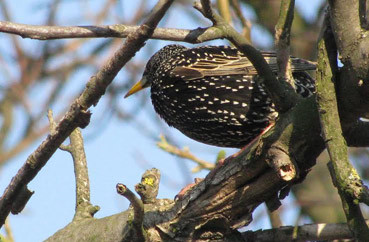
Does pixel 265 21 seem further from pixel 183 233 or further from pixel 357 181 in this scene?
pixel 357 181

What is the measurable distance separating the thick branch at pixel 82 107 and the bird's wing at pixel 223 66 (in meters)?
1.61

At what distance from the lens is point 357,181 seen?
2.18 metres

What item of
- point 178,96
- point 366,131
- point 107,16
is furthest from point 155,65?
point 366,131

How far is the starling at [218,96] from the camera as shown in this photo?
13.7 feet

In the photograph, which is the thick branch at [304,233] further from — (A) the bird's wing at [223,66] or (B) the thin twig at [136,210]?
(A) the bird's wing at [223,66]

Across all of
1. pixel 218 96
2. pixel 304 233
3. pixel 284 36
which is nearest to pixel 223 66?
pixel 218 96

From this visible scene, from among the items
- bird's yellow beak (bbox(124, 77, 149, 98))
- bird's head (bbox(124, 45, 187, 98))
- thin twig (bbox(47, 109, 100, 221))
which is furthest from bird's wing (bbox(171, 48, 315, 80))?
thin twig (bbox(47, 109, 100, 221))

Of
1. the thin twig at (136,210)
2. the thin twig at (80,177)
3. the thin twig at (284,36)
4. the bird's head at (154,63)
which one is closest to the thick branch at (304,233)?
the thin twig at (136,210)

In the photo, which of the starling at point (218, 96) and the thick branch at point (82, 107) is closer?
the thick branch at point (82, 107)

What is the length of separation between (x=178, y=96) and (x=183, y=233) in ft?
4.66

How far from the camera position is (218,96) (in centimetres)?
427

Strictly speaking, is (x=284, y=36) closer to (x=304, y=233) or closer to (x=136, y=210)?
(x=304, y=233)

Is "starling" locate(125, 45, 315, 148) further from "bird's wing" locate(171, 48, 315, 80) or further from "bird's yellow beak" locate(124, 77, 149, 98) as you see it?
"bird's yellow beak" locate(124, 77, 149, 98)

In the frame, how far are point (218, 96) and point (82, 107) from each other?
1.67 metres
